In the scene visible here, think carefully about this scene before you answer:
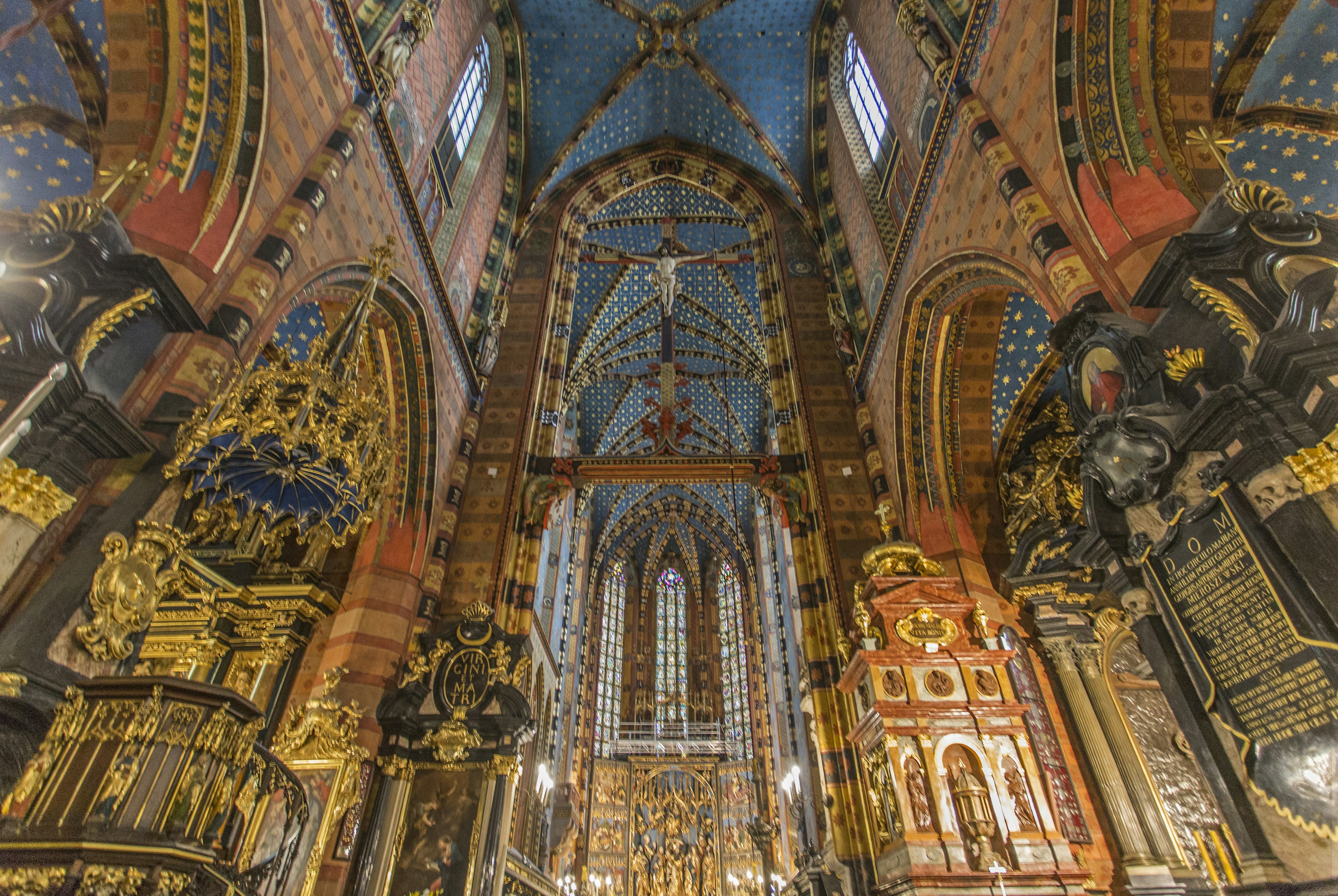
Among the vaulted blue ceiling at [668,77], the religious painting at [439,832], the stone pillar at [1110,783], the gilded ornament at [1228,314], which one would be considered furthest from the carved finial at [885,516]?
the vaulted blue ceiling at [668,77]

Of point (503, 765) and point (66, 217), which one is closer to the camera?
point (66, 217)

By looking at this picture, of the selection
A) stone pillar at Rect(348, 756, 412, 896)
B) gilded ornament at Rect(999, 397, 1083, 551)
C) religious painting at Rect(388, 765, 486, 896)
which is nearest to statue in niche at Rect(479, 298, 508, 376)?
stone pillar at Rect(348, 756, 412, 896)

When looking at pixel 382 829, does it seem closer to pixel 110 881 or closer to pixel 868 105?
pixel 110 881

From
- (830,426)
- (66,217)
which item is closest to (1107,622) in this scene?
(830,426)

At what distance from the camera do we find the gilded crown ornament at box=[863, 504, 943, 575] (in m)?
9.00

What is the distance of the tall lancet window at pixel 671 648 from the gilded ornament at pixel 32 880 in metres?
23.9

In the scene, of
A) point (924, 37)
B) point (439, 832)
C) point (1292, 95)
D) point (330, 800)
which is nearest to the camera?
point (1292, 95)

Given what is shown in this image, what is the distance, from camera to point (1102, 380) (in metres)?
5.27

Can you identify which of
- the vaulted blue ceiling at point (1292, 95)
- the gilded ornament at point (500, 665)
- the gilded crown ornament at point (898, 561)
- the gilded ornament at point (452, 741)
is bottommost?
the gilded ornament at point (452, 741)

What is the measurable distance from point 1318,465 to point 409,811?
30.8ft

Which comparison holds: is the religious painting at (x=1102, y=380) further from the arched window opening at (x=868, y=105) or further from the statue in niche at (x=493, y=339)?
the statue in niche at (x=493, y=339)

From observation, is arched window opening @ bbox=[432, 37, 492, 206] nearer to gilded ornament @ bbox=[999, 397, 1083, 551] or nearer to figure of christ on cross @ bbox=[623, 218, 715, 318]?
figure of christ on cross @ bbox=[623, 218, 715, 318]

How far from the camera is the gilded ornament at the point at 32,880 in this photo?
3201mm

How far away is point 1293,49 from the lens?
6438 mm
